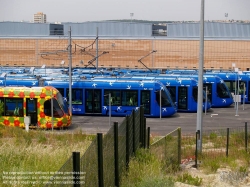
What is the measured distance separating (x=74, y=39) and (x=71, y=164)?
200ft

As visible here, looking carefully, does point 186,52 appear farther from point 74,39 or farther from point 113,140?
point 113,140

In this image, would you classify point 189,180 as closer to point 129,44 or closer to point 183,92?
point 183,92

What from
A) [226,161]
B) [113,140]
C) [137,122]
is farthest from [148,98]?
[113,140]

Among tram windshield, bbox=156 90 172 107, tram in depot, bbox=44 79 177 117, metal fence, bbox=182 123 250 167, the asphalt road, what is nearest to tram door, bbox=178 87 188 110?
the asphalt road

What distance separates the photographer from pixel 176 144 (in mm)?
16547

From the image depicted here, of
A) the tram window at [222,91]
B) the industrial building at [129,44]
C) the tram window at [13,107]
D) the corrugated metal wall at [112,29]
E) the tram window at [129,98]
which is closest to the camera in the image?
the tram window at [13,107]

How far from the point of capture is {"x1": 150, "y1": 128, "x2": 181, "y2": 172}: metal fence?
14085mm

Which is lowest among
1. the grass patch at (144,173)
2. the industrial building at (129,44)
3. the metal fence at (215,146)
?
the metal fence at (215,146)

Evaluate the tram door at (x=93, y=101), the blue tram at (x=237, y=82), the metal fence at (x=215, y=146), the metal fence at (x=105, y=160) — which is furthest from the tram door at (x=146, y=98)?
the metal fence at (x=105, y=160)

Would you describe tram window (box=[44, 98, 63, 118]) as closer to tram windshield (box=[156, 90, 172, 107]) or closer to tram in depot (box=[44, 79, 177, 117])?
tram in depot (box=[44, 79, 177, 117])

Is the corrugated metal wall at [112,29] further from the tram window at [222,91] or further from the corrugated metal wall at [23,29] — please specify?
the tram window at [222,91]

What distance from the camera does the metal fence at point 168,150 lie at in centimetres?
1409

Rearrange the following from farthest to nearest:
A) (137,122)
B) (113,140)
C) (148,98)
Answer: (148,98) < (137,122) < (113,140)

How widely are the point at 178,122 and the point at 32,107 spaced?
872cm
